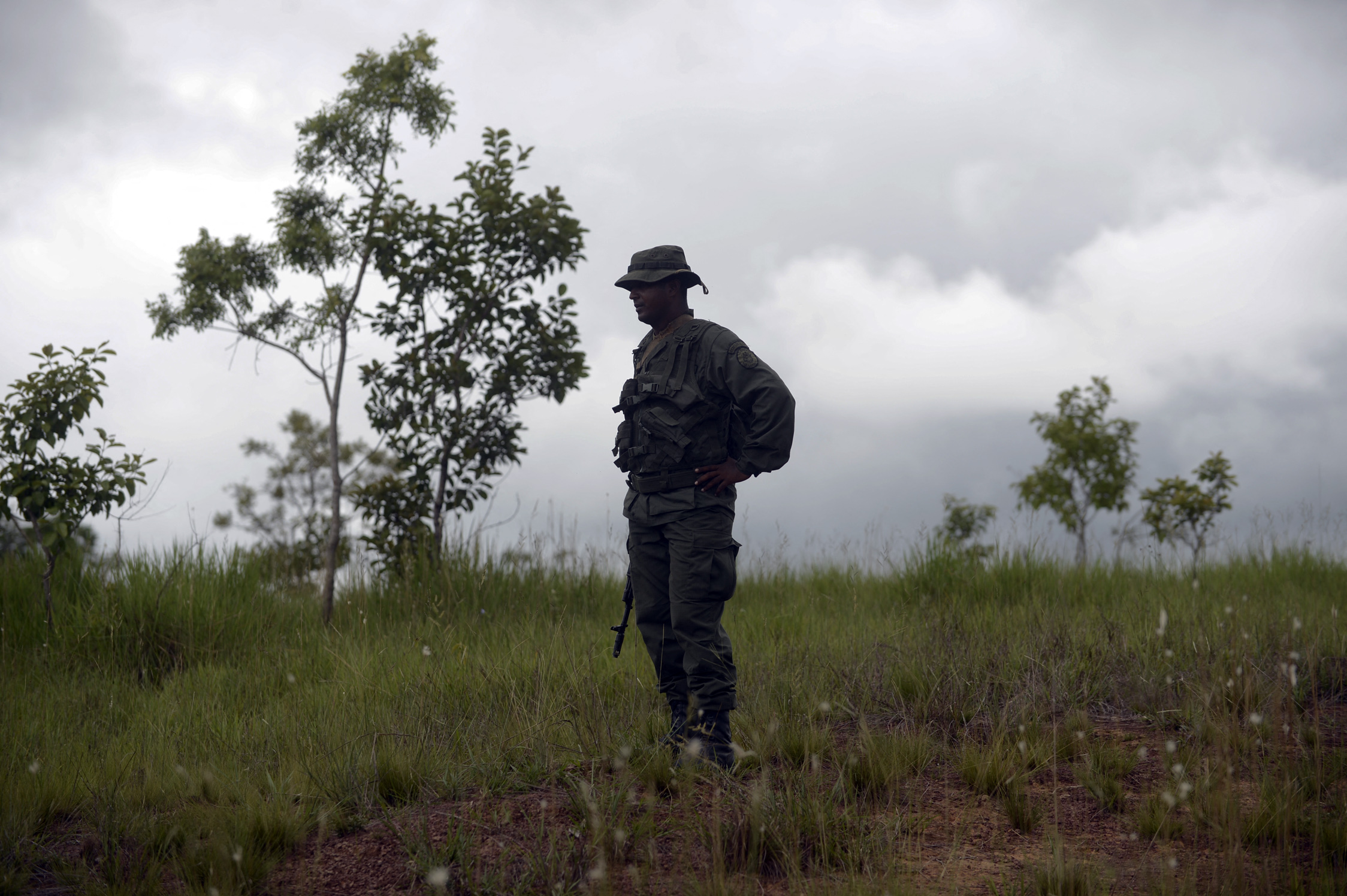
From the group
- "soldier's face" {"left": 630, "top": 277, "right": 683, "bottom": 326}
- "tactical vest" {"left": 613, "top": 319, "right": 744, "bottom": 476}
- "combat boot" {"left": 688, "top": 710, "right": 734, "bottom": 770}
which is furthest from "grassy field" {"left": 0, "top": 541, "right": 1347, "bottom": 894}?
"soldier's face" {"left": 630, "top": 277, "right": 683, "bottom": 326}

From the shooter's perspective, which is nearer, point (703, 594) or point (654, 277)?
point (703, 594)

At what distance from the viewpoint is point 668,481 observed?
14.8ft

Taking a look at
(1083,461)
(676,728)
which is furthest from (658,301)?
(1083,461)

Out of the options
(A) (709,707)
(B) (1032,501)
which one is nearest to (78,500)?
(A) (709,707)

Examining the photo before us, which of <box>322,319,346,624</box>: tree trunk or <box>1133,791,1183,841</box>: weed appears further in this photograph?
<box>322,319,346,624</box>: tree trunk

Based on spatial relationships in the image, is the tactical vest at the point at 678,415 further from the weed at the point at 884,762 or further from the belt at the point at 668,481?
the weed at the point at 884,762

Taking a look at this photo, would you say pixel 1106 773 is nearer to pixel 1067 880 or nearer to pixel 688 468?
pixel 1067 880

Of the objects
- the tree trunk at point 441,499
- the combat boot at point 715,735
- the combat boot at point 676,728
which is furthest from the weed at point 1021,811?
the tree trunk at point 441,499

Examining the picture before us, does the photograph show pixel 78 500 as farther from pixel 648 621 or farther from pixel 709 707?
pixel 709 707

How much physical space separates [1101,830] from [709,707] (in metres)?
1.81

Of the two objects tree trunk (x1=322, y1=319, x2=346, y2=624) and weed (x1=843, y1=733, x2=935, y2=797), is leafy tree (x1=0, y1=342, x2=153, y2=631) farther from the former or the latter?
weed (x1=843, y1=733, x2=935, y2=797)

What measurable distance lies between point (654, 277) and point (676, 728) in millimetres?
2366

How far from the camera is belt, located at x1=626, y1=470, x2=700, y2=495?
4.48m

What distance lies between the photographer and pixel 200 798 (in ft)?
13.9
